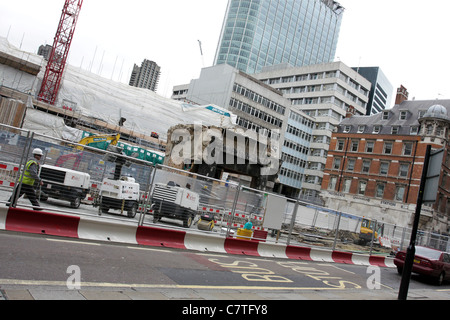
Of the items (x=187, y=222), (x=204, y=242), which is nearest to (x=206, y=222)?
(x=187, y=222)

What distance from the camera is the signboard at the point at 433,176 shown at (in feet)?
25.3

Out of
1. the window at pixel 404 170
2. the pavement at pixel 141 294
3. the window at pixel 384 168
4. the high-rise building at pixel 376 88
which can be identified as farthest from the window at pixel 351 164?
the high-rise building at pixel 376 88

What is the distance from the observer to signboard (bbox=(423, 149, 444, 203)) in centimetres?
770

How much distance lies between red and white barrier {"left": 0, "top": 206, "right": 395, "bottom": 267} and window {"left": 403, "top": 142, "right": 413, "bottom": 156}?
42.1m

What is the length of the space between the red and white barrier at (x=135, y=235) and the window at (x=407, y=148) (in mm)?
42068

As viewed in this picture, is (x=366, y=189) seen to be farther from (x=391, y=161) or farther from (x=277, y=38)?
(x=277, y=38)

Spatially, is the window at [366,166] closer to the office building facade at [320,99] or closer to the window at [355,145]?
the window at [355,145]

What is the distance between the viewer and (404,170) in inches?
2005

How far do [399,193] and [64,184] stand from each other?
49731 millimetres

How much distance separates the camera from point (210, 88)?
7344cm

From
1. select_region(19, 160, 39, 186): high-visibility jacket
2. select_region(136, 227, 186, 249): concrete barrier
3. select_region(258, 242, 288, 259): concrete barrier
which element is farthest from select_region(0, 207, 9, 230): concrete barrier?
select_region(258, 242, 288, 259): concrete barrier

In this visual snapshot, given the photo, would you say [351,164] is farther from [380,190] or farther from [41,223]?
[41,223]
